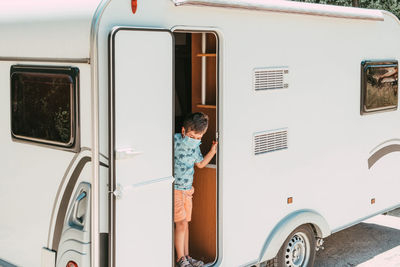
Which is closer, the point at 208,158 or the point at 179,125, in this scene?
the point at 208,158

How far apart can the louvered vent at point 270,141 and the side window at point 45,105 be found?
5.40ft

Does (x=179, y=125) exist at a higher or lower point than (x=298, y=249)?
higher

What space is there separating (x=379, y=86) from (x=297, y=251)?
2.01 meters

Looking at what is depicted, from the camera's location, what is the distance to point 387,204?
7066mm

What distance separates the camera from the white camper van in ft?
13.5

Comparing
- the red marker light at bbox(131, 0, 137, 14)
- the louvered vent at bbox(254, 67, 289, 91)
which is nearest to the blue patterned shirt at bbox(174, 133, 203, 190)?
the louvered vent at bbox(254, 67, 289, 91)

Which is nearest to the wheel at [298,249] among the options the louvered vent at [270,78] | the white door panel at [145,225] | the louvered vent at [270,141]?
the louvered vent at [270,141]

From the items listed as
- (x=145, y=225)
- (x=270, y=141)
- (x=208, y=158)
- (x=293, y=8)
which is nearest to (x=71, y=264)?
(x=145, y=225)

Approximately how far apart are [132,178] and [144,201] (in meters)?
0.21

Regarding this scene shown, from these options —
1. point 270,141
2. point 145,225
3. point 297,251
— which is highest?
point 270,141

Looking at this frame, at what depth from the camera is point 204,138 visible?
557 cm

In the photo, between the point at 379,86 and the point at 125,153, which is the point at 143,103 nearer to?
the point at 125,153

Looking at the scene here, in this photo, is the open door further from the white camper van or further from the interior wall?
the interior wall

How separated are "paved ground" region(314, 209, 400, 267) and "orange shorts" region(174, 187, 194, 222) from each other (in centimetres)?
215
